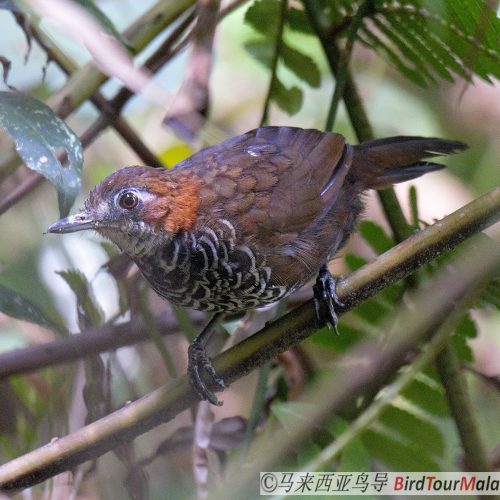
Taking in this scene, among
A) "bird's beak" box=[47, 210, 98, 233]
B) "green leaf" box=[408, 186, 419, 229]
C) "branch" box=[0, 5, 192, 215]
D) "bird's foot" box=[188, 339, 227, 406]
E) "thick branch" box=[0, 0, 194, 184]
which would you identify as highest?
"thick branch" box=[0, 0, 194, 184]

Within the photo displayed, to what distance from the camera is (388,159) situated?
2.55m

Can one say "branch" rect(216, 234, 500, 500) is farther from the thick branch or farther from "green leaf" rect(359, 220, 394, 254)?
the thick branch

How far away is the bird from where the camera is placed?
2.15 metres

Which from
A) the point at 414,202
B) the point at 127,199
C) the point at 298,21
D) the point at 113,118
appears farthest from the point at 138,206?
the point at 298,21

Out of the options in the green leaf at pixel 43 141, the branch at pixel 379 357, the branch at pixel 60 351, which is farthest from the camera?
the branch at pixel 60 351

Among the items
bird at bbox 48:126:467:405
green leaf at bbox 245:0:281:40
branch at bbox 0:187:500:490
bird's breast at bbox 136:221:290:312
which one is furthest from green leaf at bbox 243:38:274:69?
branch at bbox 0:187:500:490

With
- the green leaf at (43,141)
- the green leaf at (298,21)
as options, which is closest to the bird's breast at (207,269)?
the green leaf at (43,141)

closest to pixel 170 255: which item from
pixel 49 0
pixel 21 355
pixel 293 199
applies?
pixel 293 199

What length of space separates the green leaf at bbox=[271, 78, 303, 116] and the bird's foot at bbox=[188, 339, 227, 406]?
3.00 ft

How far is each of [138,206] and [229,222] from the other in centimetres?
25

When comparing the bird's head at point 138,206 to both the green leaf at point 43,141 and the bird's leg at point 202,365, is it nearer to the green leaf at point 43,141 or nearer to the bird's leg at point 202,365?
the green leaf at point 43,141

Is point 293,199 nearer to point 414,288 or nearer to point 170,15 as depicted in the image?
point 414,288

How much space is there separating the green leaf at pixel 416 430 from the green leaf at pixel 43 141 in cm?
125

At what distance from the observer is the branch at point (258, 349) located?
1.80 meters
